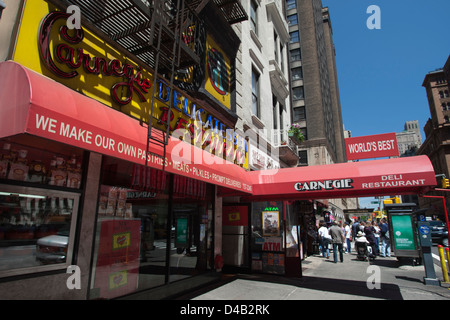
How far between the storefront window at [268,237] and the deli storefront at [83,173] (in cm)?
311

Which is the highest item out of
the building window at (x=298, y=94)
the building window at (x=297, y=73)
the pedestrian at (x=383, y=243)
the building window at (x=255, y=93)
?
the building window at (x=297, y=73)

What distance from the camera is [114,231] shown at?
5.23 m

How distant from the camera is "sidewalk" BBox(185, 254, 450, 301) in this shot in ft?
21.3

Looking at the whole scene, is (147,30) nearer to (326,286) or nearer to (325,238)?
(326,286)

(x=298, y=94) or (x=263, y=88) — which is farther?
(x=298, y=94)

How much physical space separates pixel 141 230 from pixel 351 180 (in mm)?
5619

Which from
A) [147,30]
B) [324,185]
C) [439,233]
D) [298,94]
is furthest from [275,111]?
[298,94]

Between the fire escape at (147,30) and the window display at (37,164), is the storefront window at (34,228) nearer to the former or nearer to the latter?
the window display at (37,164)

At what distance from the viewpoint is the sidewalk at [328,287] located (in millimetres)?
6504

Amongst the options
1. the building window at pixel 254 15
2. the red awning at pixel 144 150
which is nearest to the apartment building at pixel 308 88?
the building window at pixel 254 15

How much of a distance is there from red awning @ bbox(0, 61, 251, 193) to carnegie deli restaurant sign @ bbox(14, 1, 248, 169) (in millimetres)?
468

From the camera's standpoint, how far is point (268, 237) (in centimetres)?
941

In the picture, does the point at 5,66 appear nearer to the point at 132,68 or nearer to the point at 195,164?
the point at 132,68
